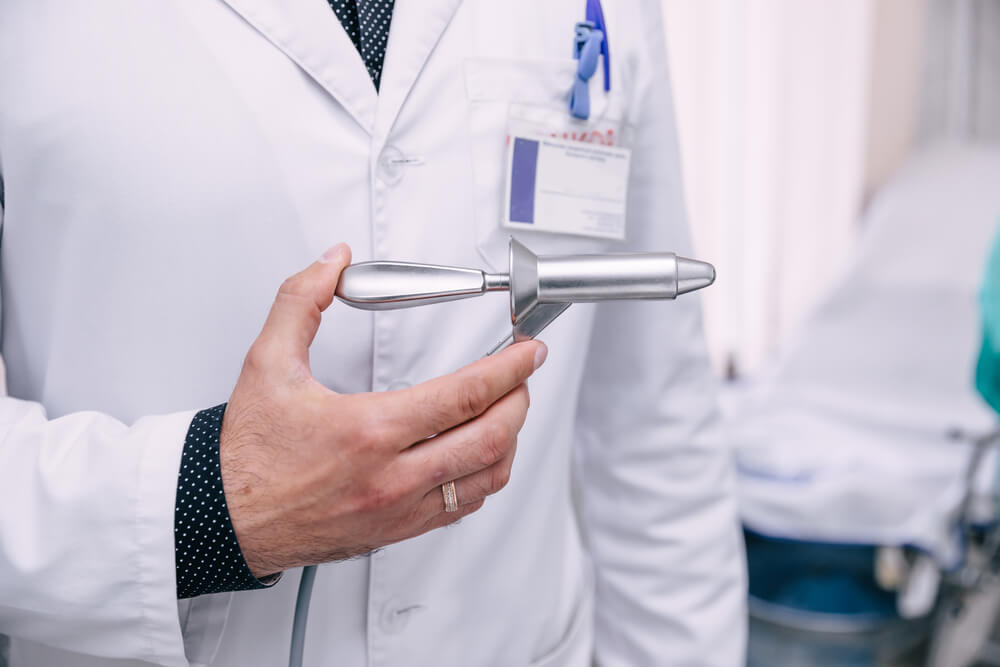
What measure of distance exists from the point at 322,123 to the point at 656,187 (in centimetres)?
34

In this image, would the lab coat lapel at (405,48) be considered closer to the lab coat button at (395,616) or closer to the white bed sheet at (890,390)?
the lab coat button at (395,616)

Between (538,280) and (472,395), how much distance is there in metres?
0.08

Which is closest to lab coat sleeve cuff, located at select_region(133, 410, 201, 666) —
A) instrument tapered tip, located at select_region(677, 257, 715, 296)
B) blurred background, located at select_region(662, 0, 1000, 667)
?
instrument tapered tip, located at select_region(677, 257, 715, 296)

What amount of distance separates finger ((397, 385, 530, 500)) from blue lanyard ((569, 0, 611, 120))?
290 mm

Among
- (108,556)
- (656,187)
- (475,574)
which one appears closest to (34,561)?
(108,556)

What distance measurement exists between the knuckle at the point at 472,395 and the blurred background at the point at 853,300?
1.05m

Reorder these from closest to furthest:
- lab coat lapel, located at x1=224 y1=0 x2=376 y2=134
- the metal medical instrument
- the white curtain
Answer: the metal medical instrument < lab coat lapel, located at x1=224 y1=0 x2=376 y2=134 < the white curtain

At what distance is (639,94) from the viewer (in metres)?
0.73

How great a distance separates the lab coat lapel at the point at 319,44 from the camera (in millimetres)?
569

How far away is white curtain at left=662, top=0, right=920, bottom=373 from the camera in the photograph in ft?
8.38

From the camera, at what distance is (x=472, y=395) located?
1.49 feet

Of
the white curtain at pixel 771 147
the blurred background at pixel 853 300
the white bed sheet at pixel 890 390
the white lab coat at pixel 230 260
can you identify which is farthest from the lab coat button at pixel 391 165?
the white curtain at pixel 771 147

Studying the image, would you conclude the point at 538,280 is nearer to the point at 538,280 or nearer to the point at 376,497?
the point at 538,280

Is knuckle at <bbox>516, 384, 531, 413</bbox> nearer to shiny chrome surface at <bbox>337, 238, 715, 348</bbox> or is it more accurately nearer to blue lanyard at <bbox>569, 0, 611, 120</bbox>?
shiny chrome surface at <bbox>337, 238, 715, 348</bbox>
